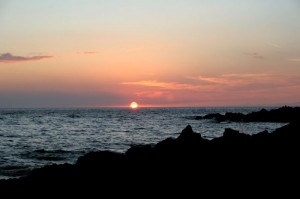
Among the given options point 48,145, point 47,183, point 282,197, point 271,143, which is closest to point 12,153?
point 48,145

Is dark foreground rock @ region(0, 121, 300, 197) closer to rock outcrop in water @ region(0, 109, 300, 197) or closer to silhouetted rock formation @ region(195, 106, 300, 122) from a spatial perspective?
rock outcrop in water @ region(0, 109, 300, 197)

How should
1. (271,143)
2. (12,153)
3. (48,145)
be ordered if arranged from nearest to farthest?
(271,143)
(12,153)
(48,145)

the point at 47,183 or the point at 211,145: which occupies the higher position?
the point at 211,145

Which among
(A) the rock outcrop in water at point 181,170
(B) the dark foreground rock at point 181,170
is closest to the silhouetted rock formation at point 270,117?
(B) the dark foreground rock at point 181,170

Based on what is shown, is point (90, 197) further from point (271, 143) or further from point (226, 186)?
point (271, 143)

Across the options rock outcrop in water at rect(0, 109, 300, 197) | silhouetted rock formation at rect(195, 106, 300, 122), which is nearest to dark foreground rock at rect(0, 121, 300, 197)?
rock outcrop in water at rect(0, 109, 300, 197)

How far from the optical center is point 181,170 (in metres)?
14.4

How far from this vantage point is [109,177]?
47.0 feet

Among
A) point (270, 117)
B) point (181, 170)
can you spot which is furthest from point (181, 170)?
point (270, 117)

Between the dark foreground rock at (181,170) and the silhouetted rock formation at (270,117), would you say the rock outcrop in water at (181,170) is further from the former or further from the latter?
the silhouetted rock formation at (270,117)

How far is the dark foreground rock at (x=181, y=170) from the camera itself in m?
13.2

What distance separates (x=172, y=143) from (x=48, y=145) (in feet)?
70.0

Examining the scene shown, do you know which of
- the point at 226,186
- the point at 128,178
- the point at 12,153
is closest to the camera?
the point at 226,186

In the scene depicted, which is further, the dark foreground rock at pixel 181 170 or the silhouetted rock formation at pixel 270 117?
the silhouetted rock formation at pixel 270 117
